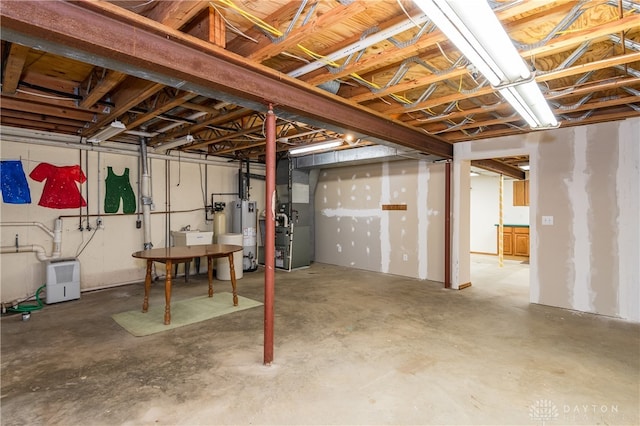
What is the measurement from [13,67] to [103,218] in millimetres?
3070

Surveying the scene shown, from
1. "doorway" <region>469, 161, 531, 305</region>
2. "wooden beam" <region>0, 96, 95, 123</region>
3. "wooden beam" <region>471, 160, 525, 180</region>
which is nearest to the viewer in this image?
"wooden beam" <region>0, 96, 95, 123</region>

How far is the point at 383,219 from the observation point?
650 centimetres

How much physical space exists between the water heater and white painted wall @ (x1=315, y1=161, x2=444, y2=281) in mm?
1699

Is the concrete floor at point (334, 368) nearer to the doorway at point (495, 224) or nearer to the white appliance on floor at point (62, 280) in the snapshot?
the white appliance on floor at point (62, 280)

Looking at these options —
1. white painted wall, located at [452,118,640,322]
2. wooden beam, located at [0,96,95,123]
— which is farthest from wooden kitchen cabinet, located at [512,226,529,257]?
wooden beam, located at [0,96,95,123]

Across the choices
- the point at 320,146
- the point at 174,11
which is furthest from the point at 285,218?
the point at 174,11

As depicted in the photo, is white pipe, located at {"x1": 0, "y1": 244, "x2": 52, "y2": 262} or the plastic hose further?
white pipe, located at {"x1": 0, "y1": 244, "x2": 52, "y2": 262}

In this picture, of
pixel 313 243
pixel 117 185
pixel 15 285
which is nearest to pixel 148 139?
pixel 117 185

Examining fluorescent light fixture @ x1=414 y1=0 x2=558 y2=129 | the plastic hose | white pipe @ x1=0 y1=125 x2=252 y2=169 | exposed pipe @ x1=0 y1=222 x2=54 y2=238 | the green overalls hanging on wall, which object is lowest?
the plastic hose

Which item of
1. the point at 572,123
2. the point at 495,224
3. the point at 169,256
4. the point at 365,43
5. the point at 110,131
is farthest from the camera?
the point at 495,224

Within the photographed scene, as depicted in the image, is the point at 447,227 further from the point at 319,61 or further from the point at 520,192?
the point at 520,192

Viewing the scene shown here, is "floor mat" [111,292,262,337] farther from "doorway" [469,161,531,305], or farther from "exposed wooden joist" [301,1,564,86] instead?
"doorway" [469,161,531,305]

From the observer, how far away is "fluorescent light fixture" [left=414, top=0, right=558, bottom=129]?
1.52m

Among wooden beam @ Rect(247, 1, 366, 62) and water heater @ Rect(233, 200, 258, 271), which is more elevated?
wooden beam @ Rect(247, 1, 366, 62)
